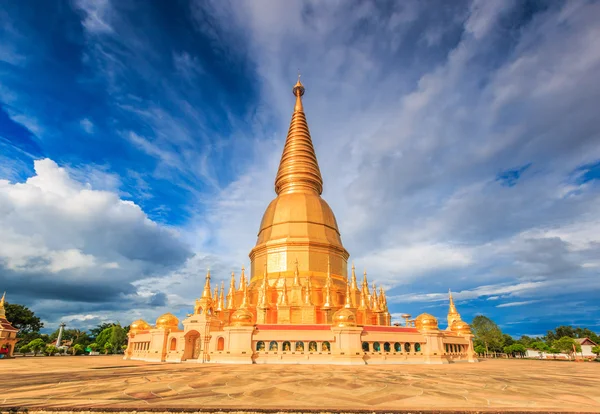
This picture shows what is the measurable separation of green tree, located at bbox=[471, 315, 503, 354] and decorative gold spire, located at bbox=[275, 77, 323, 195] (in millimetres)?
42682

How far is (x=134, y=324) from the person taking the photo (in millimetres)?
35281

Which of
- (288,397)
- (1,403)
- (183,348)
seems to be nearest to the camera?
(1,403)

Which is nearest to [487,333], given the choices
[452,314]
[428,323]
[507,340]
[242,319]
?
[507,340]

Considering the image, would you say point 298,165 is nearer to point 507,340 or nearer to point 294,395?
point 294,395

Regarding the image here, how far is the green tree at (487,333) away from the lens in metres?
61.9

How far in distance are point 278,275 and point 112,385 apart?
25566 millimetres

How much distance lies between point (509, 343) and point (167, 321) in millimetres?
61234

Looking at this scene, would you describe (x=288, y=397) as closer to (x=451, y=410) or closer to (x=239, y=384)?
(x=239, y=384)

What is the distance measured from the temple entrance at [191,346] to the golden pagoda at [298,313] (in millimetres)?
79

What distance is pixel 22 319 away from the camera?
5200 cm

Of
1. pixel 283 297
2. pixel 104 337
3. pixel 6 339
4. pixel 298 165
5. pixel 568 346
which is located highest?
A: pixel 298 165

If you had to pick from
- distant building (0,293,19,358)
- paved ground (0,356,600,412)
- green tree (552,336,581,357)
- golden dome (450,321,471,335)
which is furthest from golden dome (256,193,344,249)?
green tree (552,336,581,357)

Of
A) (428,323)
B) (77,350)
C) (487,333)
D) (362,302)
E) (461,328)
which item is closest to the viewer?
(428,323)

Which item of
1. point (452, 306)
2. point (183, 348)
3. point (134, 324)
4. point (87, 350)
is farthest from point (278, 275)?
point (87, 350)
